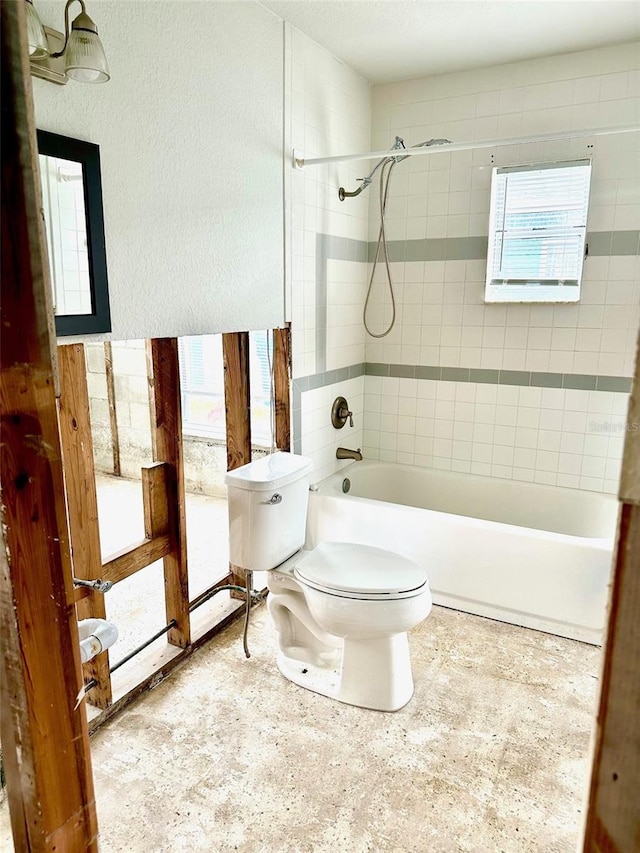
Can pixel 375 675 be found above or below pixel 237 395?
below

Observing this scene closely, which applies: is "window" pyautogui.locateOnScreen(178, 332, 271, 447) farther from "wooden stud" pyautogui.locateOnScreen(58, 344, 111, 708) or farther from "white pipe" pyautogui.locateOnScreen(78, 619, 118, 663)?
"white pipe" pyautogui.locateOnScreen(78, 619, 118, 663)

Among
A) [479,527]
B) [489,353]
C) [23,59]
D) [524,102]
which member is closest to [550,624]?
[479,527]

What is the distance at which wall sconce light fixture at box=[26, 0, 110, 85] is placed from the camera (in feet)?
→ 4.38

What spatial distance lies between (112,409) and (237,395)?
2320mm

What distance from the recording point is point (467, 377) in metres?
3.21

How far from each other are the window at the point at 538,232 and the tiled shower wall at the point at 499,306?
0.19ft

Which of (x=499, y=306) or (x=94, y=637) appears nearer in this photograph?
(x=94, y=637)

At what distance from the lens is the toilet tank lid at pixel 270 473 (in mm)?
2193

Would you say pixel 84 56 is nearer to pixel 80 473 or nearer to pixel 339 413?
pixel 80 473

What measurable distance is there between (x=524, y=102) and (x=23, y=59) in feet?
9.50

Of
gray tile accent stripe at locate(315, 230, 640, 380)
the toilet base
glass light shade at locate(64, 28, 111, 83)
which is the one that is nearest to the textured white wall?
glass light shade at locate(64, 28, 111, 83)

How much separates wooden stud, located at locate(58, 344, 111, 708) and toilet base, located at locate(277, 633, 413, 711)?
2.82 ft

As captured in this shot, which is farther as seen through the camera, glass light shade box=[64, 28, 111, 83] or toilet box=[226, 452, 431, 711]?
toilet box=[226, 452, 431, 711]

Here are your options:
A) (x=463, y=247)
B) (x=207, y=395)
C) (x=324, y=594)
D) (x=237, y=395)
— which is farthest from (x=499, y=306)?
(x=207, y=395)
